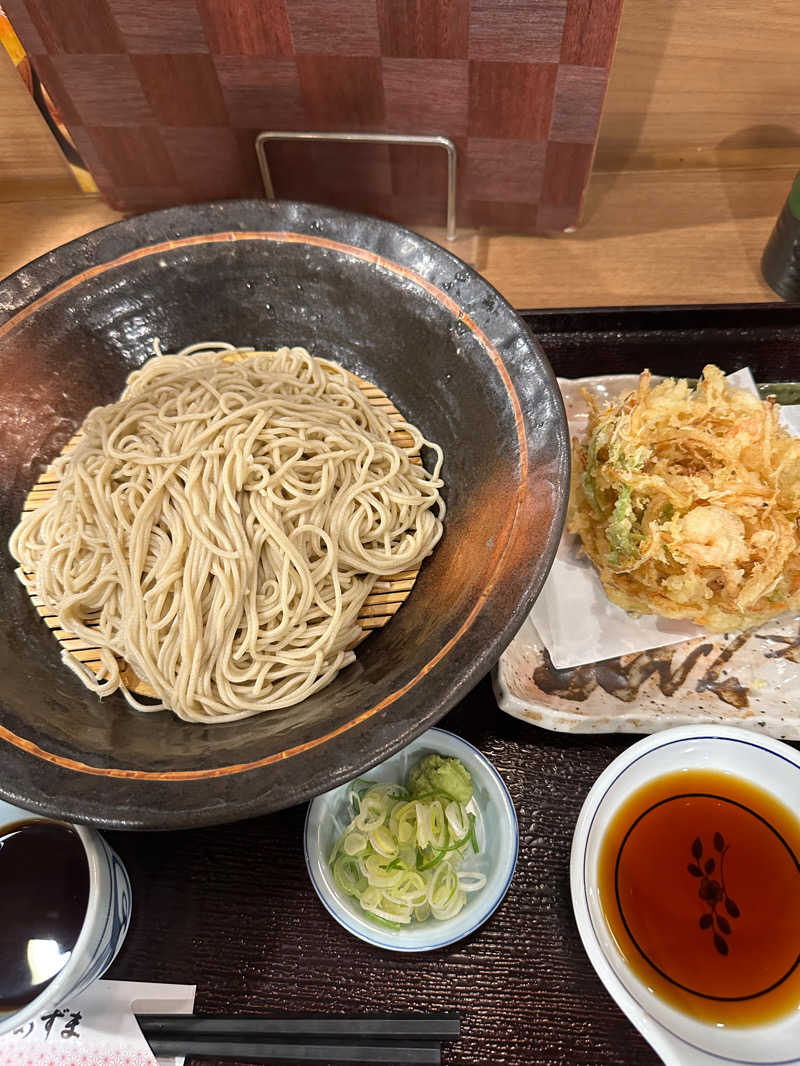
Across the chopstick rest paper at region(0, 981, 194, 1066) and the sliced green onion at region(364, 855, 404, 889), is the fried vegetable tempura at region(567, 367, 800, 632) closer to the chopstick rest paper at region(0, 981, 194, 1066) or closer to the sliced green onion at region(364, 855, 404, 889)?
the sliced green onion at region(364, 855, 404, 889)

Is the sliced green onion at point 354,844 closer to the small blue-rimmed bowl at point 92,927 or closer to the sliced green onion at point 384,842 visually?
the sliced green onion at point 384,842

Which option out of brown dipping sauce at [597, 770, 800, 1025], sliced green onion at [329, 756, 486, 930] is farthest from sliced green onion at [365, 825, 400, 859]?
brown dipping sauce at [597, 770, 800, 1025]

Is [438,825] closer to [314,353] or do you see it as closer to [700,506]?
[700,506]

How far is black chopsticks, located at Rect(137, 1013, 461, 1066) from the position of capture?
4.21 feet

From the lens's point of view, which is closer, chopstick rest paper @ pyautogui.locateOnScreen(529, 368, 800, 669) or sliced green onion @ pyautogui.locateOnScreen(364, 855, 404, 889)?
sliced green onion @ pyautogui.locateOnScreen(364, 855, 404, 889)

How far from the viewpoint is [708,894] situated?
1326 mm

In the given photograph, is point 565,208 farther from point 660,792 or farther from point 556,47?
point 660,792

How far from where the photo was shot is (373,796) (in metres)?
1.41

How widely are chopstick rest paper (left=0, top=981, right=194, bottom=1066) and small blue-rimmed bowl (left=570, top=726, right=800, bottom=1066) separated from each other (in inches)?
31.5

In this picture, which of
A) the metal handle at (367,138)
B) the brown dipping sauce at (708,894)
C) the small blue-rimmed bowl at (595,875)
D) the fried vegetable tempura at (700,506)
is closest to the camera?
the small blue-rimmed bowl at (595,875)

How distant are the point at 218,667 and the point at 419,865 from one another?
0.55 metres

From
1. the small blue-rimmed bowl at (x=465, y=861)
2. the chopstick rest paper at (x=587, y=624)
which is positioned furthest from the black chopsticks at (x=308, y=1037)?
the chopstick rest paper at (x=587, y=624)

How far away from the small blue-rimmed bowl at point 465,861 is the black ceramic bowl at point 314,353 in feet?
0.74

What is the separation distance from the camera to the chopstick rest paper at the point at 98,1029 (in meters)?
1.30
